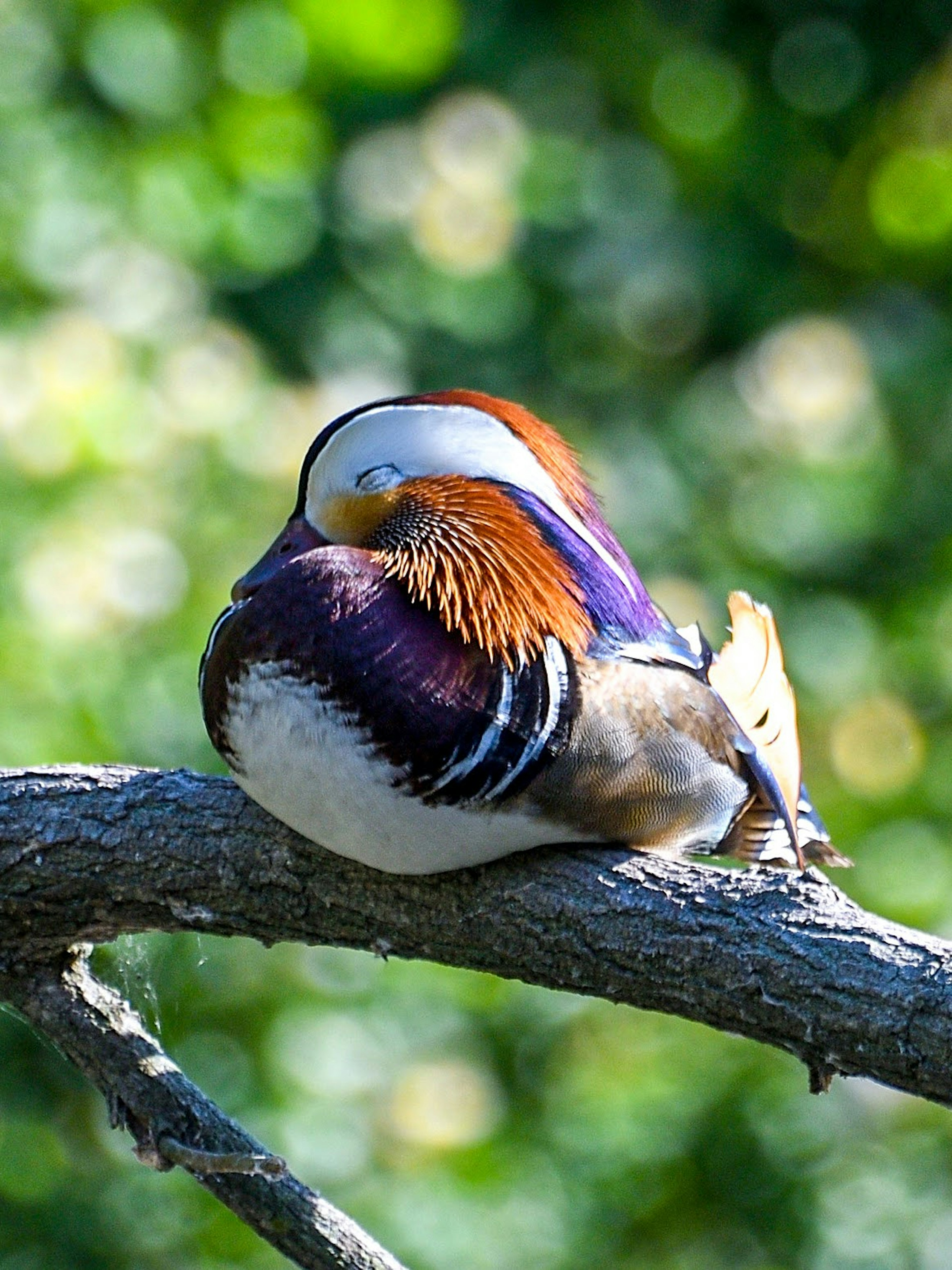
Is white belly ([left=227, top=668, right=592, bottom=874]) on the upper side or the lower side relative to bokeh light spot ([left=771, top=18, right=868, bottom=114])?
lower

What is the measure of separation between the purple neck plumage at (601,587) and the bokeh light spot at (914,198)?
201 centimetres

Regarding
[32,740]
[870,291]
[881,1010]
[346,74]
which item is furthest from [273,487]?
[870,291]

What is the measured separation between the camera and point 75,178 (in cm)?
225

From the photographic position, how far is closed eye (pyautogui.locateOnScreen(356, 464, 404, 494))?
100cm

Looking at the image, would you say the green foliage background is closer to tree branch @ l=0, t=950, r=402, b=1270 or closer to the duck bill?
tree branch @ l=0, t=950, r=402, b=1270

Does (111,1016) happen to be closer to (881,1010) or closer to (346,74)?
(881,1010)

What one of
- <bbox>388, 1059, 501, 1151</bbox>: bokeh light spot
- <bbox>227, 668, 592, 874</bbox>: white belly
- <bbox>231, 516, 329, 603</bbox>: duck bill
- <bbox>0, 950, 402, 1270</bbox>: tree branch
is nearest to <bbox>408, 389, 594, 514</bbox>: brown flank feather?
<bbox>231, 516, 329, 603</bbox>: duck bill

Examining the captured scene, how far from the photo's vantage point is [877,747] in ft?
7.34

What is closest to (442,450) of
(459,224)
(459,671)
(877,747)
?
(459,671)

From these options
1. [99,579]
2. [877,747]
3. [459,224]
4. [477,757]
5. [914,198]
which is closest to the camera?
[477,757]

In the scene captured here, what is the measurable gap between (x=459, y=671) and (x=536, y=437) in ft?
0.63

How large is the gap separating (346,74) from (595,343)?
2.03 feet

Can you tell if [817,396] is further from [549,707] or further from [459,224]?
[549,707]

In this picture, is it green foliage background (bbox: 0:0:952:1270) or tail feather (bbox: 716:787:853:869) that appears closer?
tail feather (bbox: 716:787:853:869)
